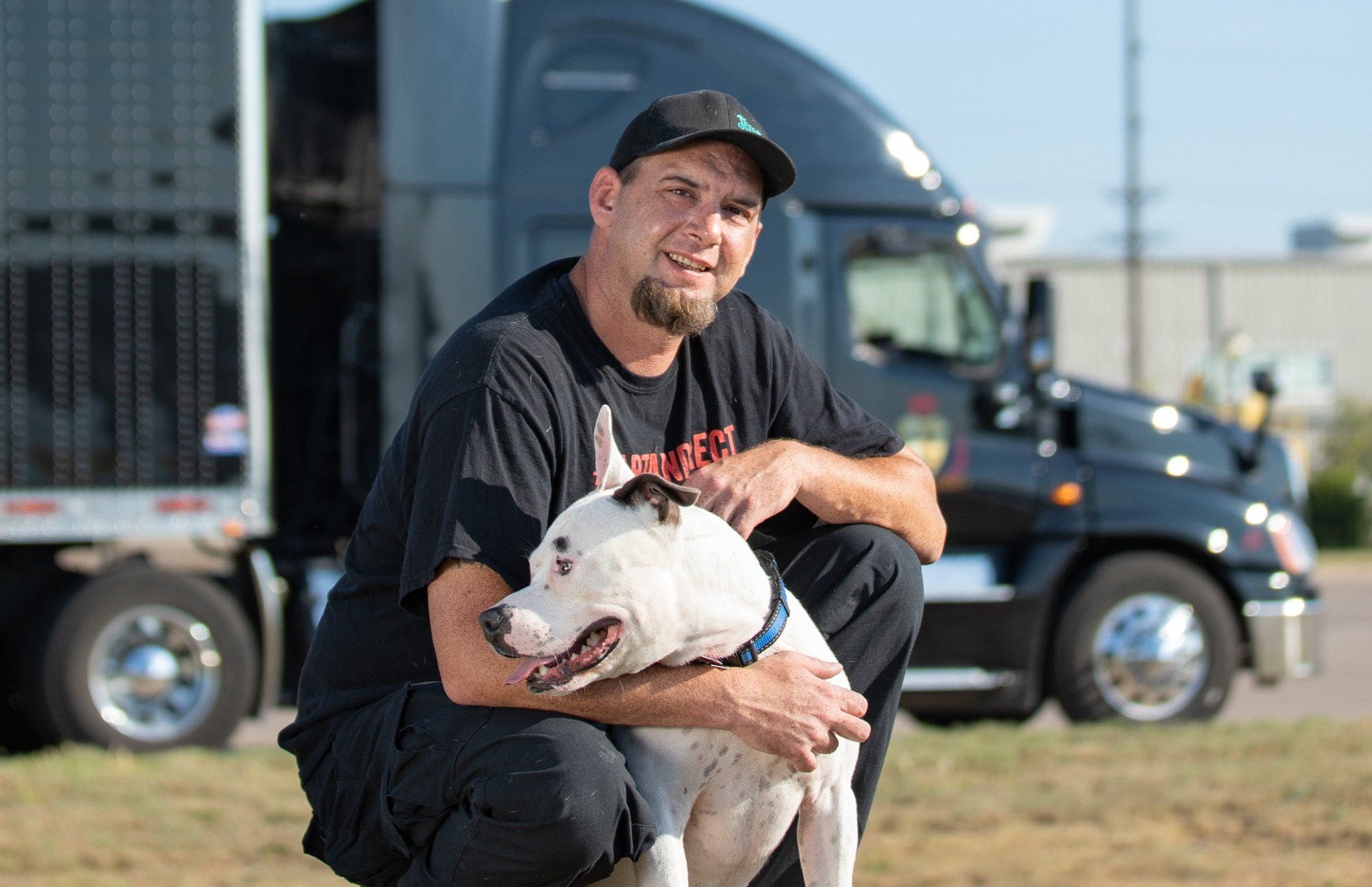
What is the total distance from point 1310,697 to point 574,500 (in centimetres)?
740

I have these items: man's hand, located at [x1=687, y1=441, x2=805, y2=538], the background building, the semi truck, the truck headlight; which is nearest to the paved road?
the semi truck

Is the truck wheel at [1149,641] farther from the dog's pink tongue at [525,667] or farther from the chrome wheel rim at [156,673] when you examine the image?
the dog's pink tongue at [525,667]

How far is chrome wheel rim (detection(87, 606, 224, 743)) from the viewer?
23.4 ft

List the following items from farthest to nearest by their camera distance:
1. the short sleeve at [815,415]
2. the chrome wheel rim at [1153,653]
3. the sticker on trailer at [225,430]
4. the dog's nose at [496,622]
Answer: the chrome wheel rim at [1153,653], the sticker on trailer at [225,430], the short sleeve at [815,415], the dog's nose at [496,622]

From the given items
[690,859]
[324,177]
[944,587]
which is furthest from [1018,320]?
[690,859]

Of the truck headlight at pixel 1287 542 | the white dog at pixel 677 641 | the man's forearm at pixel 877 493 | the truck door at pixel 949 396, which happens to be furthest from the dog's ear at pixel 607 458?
the truck headlight at pixel 1287 542

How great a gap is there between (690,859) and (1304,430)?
3581 cm

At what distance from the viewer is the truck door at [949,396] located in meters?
7.48

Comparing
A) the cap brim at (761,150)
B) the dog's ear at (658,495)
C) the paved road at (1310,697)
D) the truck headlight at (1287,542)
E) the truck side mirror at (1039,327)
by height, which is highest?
the cap brim at (761,150)

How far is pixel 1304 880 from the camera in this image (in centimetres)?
438

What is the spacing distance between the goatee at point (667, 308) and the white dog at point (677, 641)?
1.11 ft

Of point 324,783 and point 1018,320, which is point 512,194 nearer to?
point 1018,320

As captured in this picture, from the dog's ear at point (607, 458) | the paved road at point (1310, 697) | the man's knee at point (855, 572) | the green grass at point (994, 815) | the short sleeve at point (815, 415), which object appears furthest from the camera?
the paved road at point (1310, 697)

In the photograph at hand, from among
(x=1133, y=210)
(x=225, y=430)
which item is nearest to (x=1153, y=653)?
(x=225, y=430)
